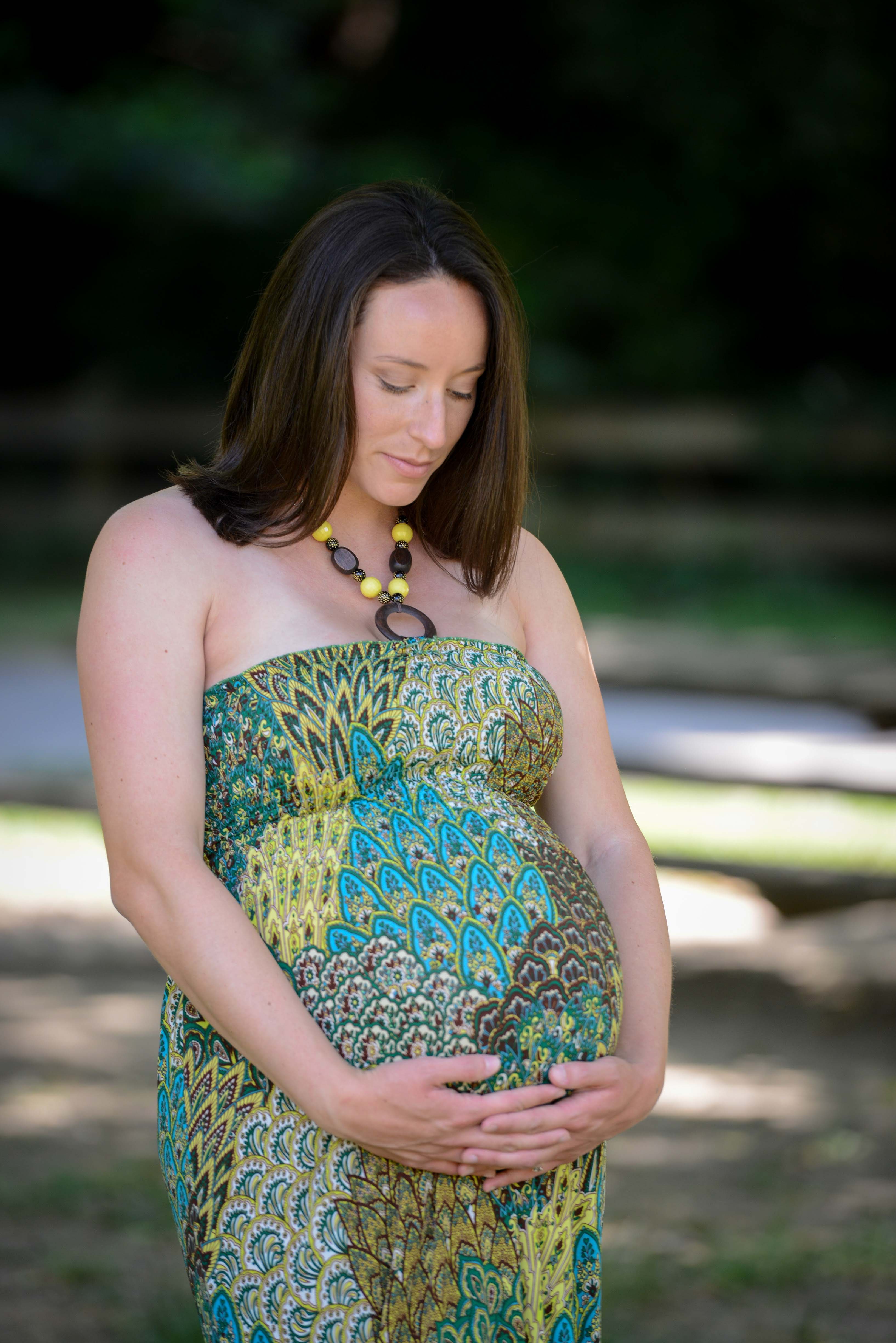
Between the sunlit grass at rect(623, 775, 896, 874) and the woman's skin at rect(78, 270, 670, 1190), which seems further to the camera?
the sunlit grass at rect(623, 775, 896, 874)

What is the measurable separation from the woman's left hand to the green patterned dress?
0.03 m

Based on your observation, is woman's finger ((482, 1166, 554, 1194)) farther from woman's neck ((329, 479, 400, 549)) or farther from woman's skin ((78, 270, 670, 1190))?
woman's neck ((329, 479, 400, 549))

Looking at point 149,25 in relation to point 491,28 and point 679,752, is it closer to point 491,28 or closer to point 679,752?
point 491,28

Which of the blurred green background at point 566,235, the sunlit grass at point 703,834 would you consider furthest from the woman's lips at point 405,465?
the blurred green background at point 566,235

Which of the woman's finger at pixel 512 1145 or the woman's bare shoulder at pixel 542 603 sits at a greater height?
the woman's bare shoulder at pixel 542 603

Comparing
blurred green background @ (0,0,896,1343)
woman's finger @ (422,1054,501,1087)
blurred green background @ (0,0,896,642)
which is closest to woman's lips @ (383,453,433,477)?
woman's finger @ (422,1054,501,1087)

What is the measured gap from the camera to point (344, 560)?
1652 millimetres

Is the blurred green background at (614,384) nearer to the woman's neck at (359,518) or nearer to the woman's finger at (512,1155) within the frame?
the woman's finger at (512,1155)

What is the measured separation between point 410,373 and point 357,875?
0.54 meters

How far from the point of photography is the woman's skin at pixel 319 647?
1.38 meters

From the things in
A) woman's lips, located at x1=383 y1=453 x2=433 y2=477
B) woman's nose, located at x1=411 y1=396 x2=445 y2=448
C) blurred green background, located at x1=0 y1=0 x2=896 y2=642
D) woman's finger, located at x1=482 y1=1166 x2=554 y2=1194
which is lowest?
woman's finger, located at x1=482 y1=1166 x2=554 y2=1194

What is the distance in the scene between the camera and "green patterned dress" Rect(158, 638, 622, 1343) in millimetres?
1417

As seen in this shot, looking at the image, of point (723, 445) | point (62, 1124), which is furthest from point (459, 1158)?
point (723, 445)

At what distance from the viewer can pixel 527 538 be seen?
1820 millimetres
